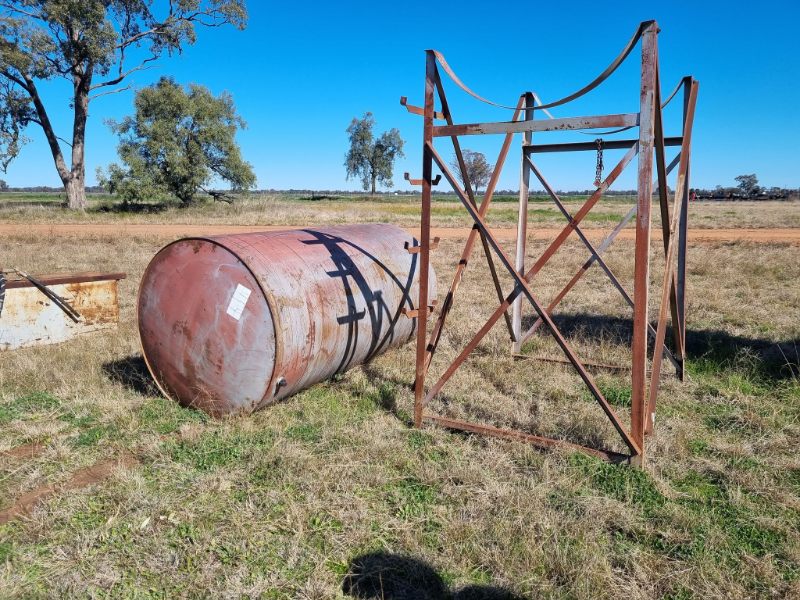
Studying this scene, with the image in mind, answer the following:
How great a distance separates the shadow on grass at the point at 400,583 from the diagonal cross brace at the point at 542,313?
65.1 inches

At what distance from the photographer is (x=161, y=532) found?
3.20m

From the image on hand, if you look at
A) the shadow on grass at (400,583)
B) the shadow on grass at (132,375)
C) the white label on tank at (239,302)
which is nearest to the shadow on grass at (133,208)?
the shadow on grass at (132,375)

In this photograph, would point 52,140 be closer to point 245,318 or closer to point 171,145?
point 171,145

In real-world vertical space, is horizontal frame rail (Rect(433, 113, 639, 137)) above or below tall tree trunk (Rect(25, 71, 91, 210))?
below

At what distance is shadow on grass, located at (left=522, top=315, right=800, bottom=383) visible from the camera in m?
6.04

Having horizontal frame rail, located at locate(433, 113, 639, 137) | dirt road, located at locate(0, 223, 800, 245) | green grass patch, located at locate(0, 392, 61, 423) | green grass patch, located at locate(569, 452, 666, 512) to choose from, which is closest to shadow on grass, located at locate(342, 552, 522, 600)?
green grass patch, located at locate(569, 452, 666, 512)

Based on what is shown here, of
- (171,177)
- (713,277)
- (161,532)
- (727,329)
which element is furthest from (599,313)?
(171,177)

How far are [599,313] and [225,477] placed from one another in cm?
673

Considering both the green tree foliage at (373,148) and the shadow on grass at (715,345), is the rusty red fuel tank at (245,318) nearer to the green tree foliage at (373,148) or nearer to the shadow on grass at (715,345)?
the shadow on grass at (715,345)

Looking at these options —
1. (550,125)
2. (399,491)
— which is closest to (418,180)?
(550,125)

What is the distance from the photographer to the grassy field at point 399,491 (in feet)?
9.52

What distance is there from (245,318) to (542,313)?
7.63 feet

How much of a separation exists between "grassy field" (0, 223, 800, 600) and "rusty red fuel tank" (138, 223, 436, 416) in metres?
0.29

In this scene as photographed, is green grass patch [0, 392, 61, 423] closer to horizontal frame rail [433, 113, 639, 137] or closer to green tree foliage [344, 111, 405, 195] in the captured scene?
horizontal frame rail [433, 113, 639, 137]
